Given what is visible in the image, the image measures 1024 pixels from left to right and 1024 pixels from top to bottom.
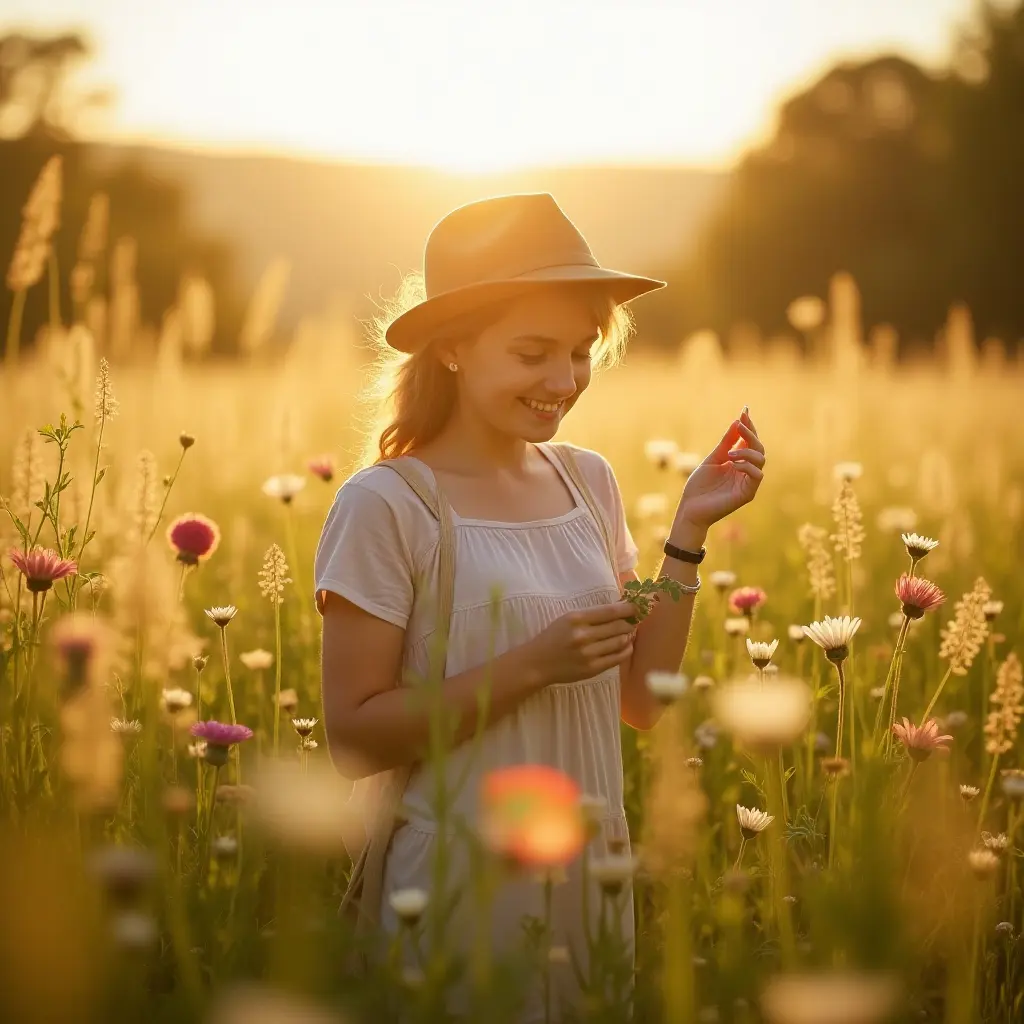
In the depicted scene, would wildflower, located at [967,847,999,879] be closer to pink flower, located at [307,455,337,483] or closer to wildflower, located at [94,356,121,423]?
wildflower, located at [94,356,121,423]

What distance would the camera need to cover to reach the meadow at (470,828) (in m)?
1.10

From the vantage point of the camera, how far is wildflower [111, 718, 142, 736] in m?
1.84

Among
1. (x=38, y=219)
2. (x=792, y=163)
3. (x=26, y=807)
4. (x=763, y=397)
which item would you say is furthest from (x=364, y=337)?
(x=792, y=163)

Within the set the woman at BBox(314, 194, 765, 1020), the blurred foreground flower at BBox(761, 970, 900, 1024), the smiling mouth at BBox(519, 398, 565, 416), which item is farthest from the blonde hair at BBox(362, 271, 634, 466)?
the blurred foreground flower at BBox(761, 970, 900, 1024)

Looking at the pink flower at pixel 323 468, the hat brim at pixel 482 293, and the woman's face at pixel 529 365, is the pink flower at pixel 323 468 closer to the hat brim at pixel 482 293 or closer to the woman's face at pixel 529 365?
the hat brim at pixel 482 293

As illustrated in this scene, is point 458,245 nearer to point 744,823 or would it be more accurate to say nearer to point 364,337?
point 364,337

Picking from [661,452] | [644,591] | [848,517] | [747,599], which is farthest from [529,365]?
[661,452]

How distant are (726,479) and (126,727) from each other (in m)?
1.10

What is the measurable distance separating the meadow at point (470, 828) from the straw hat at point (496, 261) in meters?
0.50

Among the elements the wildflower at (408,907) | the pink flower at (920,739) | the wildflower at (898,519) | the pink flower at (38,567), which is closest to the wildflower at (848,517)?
the pink flower at (920,739)

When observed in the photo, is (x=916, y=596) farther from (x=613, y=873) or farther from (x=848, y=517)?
(x=613, y=873)

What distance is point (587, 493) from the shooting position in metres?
2.28

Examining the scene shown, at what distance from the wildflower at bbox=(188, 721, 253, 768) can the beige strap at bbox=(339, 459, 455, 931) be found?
36 centimetres

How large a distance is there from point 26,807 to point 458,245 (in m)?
1.15
